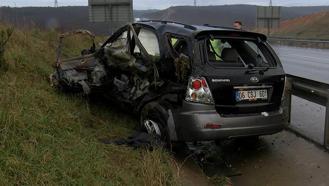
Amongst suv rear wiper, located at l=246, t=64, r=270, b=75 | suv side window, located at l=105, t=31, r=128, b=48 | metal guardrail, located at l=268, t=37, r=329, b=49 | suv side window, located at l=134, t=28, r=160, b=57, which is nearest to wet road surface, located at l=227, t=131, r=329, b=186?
suv rear wiper, located at l=246, t=64, r=270, b=75

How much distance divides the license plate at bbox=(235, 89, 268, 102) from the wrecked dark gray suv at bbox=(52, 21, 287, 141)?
0.04ft

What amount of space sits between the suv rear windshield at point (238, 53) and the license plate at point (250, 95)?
39 cm

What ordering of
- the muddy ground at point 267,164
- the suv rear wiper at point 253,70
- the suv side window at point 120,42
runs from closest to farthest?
the muddy ground at point 267,164 → the suv rear wiper at point 253,70 → the suv side window at point 120,42

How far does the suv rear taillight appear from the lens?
6.53 meters

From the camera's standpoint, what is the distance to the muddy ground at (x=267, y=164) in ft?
21.2

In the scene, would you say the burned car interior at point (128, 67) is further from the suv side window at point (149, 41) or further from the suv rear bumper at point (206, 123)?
the suv rear bumper at point (206, 123)

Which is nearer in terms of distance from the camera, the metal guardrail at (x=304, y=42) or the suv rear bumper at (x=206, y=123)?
the suv rear bumper at (x=206, y=123)

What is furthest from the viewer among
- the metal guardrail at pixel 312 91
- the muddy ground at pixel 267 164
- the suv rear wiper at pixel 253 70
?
the metal guardrail at pixel 312 91

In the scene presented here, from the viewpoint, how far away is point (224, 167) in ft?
23.0

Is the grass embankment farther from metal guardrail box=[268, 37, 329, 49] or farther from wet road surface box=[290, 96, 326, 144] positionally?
metal guardrail box=[268, 37, 329, 49]

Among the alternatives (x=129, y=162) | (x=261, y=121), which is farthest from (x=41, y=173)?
(x=261, y=121)

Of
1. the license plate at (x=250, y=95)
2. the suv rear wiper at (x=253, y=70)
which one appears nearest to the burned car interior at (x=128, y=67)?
the license plate at (x=250, y=95)

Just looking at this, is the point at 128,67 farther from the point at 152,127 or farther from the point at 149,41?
the point at 152,127

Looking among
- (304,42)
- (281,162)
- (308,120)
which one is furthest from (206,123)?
(304,42)
